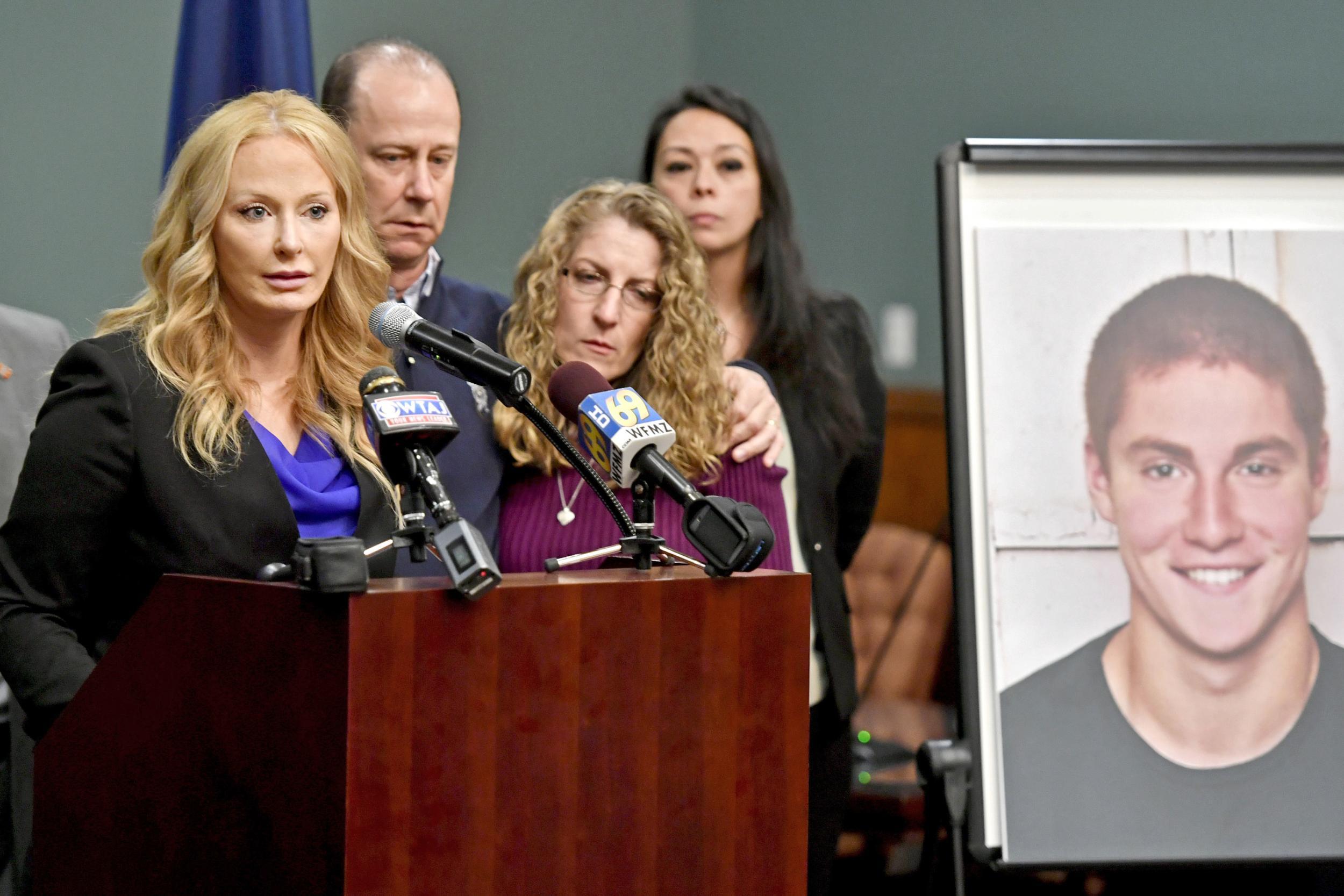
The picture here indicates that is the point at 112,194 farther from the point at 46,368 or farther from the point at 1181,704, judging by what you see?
the point at 1181,704

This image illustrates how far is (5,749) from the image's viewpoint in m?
2.00

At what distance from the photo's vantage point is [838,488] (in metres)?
2.68

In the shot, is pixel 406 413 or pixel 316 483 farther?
pixel 316 483

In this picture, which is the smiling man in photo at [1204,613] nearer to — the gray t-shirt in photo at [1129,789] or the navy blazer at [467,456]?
the gray t-shirt in photo at [1129,789]

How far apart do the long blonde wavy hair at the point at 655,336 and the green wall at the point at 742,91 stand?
56.5 inches

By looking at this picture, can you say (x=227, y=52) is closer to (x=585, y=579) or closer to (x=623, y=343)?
(x=623, y=343)

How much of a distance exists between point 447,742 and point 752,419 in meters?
1.19

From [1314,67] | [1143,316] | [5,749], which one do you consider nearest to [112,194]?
[5,749]

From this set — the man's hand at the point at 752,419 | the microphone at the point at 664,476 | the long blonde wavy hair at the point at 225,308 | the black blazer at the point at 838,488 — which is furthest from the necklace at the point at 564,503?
the microphone at the point at 664,476

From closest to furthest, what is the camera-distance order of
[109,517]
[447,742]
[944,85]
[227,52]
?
[447,742] < [109,517] < [227,52] < [944,85]

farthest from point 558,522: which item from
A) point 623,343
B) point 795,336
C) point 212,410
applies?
point 795,336

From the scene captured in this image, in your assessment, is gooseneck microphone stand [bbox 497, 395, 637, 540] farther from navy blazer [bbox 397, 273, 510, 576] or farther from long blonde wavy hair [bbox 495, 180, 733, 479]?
long blonde wavy hair [bbox 495, 180, 733, 479]

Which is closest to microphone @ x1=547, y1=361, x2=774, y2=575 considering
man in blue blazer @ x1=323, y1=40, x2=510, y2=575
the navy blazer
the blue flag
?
the navy blazer

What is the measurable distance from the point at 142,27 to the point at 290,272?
194 centimetres
